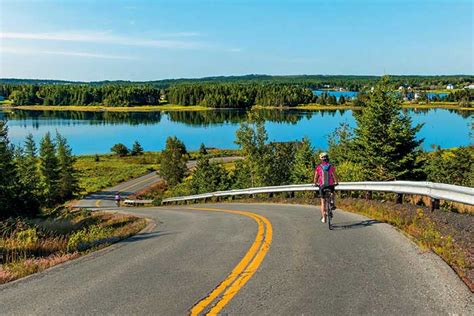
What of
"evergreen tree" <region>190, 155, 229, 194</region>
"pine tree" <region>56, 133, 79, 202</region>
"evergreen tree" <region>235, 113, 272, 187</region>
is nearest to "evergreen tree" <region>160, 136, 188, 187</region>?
"pine tree" <region>56, 133, 79, 202</region>

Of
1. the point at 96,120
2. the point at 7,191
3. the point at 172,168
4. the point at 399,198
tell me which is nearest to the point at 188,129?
the point at 96,120

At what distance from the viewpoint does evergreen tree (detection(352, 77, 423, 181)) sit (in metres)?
28.6

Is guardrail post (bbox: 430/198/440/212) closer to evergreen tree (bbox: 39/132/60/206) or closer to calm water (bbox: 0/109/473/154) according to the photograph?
evergreen tree (bbox: 39/132/60/206)

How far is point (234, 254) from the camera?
7422 millimetres

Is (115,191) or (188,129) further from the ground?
(188,129)

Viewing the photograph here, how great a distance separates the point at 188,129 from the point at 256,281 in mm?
139355

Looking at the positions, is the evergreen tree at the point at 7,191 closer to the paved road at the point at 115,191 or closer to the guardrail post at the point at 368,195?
the paved road at the point at 115,191

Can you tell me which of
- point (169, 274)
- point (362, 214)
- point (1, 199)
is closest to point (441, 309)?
point (169, 274)

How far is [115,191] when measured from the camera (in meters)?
63.2

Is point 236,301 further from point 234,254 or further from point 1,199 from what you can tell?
point 1,199

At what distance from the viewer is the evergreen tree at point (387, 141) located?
2858 centimetres

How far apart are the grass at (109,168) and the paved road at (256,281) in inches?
2386

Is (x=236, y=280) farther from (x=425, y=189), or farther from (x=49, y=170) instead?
(x=49, y=170)

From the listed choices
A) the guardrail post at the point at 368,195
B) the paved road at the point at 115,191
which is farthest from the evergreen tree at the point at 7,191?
the guardrail post at the point at 368,195
